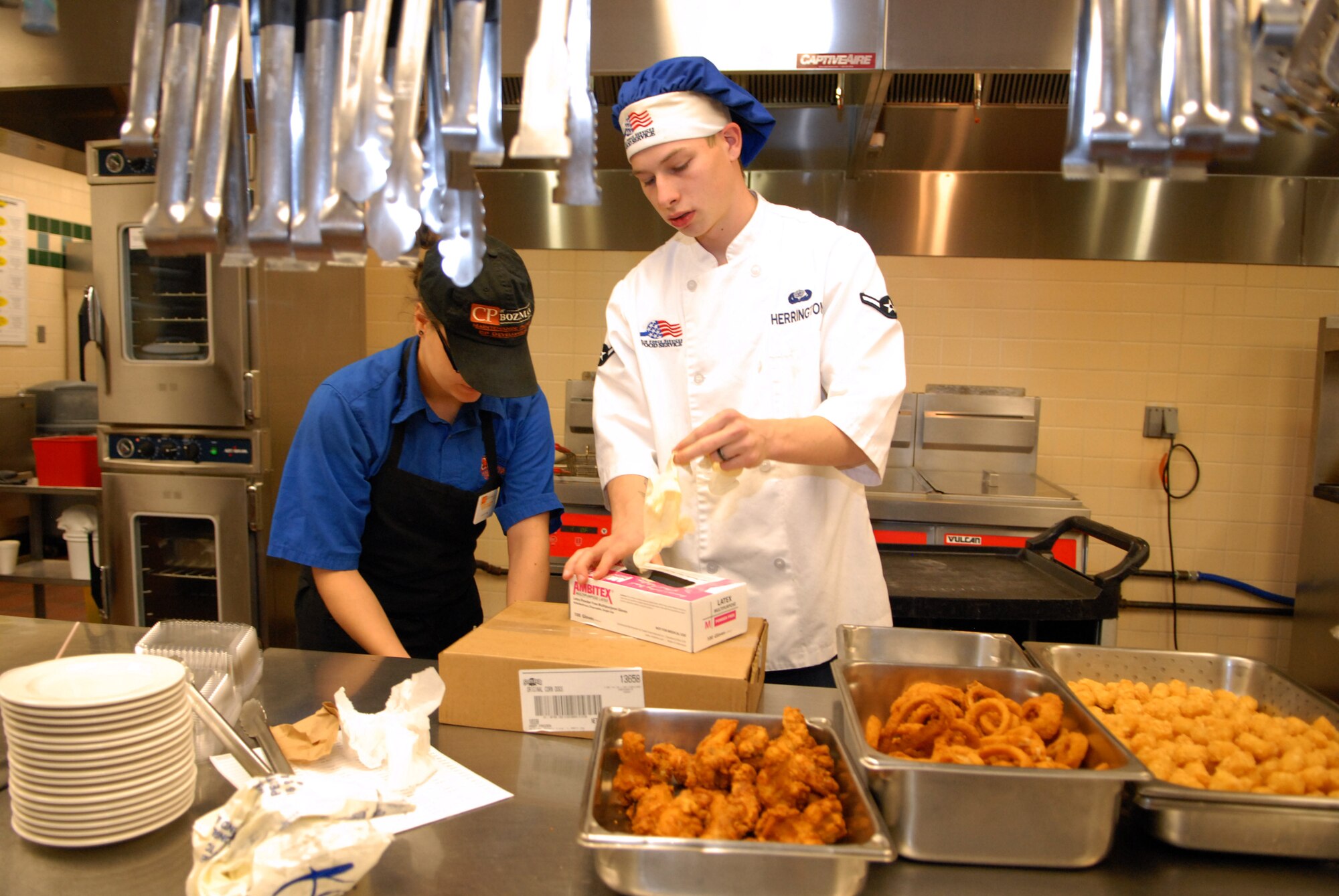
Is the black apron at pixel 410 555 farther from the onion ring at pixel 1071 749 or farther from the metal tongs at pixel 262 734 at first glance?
the onion ring at pixel 1071 749

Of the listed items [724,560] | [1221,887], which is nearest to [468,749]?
[724,560]

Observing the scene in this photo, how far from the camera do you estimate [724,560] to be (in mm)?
1898

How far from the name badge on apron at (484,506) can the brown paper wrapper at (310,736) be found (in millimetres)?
793

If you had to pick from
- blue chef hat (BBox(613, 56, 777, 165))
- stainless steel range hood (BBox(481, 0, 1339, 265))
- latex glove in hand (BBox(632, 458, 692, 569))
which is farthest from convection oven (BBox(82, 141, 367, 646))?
latex glove in hand (BBox(632, 458, 692, 569))

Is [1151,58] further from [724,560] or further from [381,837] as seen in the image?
[724,560]

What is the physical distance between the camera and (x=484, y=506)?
203 cm

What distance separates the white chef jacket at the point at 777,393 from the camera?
72.3 inches

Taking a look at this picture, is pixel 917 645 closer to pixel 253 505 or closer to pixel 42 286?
pixel 253 505

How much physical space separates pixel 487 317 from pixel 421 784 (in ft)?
2.91

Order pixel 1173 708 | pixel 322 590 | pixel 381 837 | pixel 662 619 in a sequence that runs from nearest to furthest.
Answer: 1. pixel 381 837
2. pixel 1173 708
3. pixel 662 619
4. pixel 322 590

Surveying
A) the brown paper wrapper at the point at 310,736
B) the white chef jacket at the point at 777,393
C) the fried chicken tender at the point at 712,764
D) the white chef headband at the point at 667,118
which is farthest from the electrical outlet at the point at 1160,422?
the brown paper wrapper at the point at 310,736

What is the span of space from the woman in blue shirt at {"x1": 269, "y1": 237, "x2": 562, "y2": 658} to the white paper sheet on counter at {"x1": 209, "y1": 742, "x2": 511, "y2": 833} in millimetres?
600

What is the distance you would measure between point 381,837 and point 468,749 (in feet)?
1.26

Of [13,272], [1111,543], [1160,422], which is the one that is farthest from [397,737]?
[13,272]
